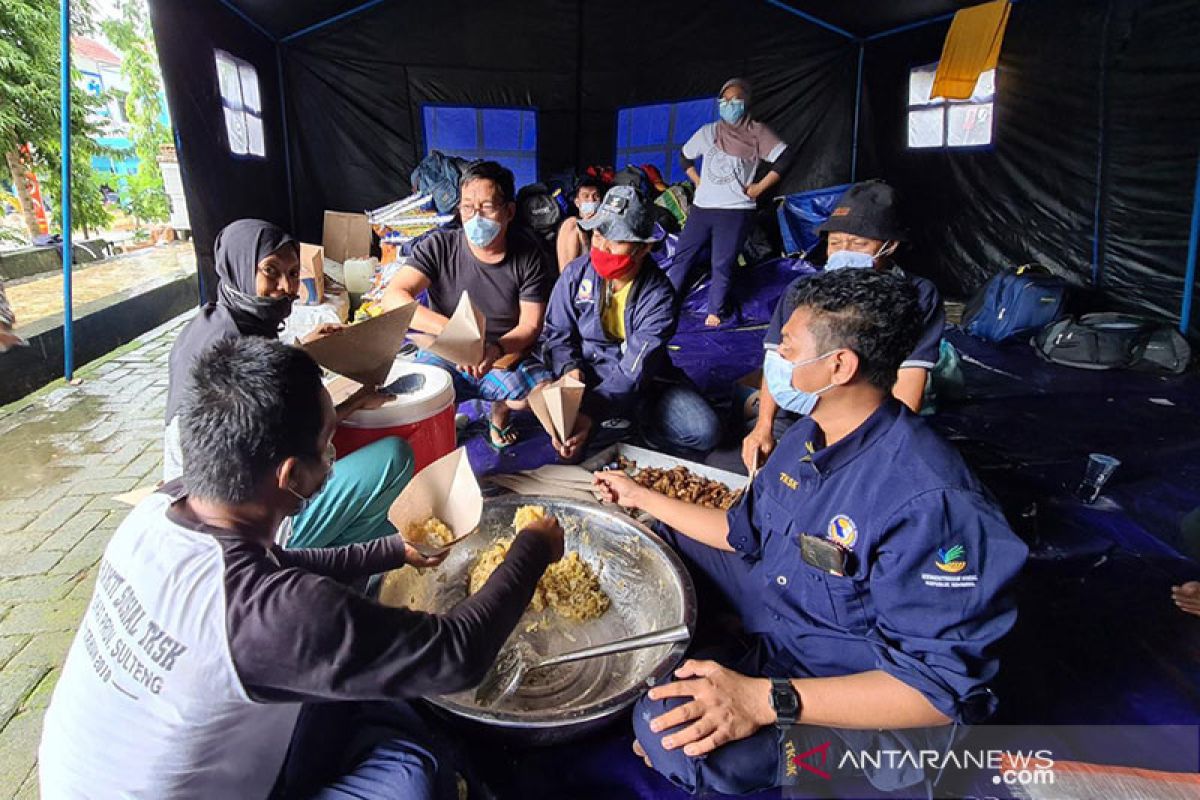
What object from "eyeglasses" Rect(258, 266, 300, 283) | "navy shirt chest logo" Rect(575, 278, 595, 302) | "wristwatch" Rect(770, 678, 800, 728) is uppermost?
"eyeglasses" Rect(258, 266, 300, 283)

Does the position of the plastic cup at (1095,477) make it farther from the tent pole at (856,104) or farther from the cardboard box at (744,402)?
the tent pole at (856,104)

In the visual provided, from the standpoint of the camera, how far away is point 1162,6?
4.49 meters

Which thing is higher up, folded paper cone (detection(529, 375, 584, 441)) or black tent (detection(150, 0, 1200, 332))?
black tent (detection(150, 0, 1200, 332))

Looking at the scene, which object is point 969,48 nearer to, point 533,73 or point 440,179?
point 533,73

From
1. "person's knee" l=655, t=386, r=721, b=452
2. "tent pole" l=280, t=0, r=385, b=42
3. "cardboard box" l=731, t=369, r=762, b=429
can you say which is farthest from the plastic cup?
"tent pole" l=280, t=0, r=385, b=42

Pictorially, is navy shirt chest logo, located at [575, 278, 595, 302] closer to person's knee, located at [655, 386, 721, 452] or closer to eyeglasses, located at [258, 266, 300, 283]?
person's knee, located at [655, 386, 721, 452]

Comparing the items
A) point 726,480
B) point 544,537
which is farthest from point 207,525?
point 726,480

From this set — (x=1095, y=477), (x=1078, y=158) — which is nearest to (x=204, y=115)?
(x=1095, y=477)

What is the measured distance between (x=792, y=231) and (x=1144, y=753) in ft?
19.4

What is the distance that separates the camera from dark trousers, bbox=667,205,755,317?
5457 mm

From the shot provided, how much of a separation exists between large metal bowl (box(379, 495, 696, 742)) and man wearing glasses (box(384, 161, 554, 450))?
4.06 ft

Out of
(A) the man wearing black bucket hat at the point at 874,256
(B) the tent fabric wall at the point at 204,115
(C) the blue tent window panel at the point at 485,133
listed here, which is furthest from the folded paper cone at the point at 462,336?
(C) the blue tent window panel at the point at 485,133

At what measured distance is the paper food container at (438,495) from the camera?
5.38 feet

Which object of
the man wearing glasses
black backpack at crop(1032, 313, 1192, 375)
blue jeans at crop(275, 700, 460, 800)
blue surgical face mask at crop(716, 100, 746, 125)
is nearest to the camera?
blue jeans at crop(275, 700, 460, 800)
